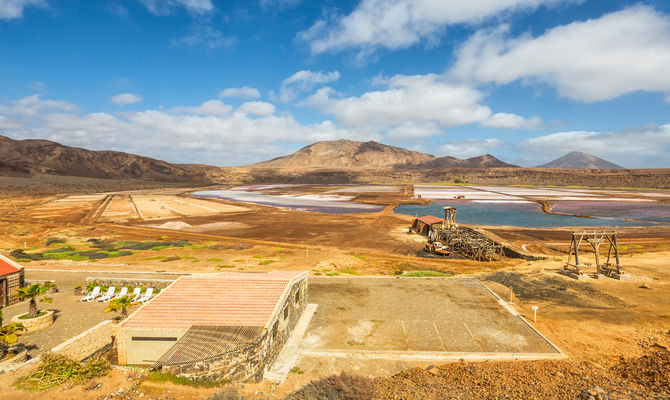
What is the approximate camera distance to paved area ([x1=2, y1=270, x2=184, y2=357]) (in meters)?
16.7

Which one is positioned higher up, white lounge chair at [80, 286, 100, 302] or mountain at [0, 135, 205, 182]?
mountain at [0, 135, 205, 182]

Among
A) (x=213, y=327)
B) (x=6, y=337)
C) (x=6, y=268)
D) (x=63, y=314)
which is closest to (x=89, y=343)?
(x=6, y=337)

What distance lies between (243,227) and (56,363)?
46435 mm

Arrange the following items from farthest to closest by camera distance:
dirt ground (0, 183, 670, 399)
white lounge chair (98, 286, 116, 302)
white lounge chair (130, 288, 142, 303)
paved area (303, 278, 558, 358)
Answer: white lounge chair (98, 286, 116, 302)
white lounge chair (130, 288, 142, 303)
paved area (303, 278, 558, 358)
dirt ground (0, 183, 670, 399)

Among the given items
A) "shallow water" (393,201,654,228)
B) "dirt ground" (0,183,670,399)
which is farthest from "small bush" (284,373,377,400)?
"shallow water" (393,201,654,228)

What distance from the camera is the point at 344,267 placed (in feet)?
107

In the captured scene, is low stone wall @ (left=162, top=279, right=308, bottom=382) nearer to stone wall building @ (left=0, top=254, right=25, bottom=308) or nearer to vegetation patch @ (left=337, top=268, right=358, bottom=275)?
vegetation patch @ (left=337, top=268, right=358, bottom=275)

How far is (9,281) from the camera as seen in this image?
21.1 meters

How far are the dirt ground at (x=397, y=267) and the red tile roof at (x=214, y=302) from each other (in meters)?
2.64

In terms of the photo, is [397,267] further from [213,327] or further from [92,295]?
[92,295]

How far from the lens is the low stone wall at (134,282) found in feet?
77.3


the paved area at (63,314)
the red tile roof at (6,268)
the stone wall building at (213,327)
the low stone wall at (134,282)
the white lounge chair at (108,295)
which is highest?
the red tile roof at (6,268)

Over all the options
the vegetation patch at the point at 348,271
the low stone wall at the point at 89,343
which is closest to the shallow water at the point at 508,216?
the vegetation patch at the point at 348,271

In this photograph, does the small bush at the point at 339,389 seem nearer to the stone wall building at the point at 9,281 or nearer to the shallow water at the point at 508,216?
the stone wall building at the point at 9,281
